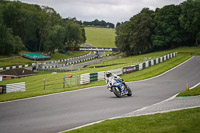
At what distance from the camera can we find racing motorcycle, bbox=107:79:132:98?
18.6 m

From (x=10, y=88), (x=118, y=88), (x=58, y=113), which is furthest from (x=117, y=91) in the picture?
(x=10, y=88)

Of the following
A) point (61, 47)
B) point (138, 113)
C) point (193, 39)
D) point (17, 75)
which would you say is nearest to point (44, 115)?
point (138, 113)

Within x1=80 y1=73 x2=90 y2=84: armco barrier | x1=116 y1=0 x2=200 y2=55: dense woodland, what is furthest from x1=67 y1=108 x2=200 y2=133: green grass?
x1=116 y1=0 x2=200 y2=55: dense woodland

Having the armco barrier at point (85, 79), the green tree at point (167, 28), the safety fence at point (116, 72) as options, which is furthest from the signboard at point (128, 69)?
the green tree at point (167, 28)

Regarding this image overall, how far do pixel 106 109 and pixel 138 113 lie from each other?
97.5 inches

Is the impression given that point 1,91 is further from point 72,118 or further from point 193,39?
point 193,39

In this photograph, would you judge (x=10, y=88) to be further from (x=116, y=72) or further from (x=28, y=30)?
(x=28, y=30)

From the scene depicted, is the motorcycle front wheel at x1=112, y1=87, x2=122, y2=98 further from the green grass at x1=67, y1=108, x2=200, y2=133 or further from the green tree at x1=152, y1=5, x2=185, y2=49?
the green tree at x1=152, y1=5, x2=185, y2=49

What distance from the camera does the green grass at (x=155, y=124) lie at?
927 centimetres

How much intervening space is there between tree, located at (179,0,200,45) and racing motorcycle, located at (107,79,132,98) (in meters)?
73.9

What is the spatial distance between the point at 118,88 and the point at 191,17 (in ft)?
257

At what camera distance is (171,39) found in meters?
91.7

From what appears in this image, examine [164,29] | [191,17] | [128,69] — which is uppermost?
[191,17]

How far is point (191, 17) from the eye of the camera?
8994 centimetres
